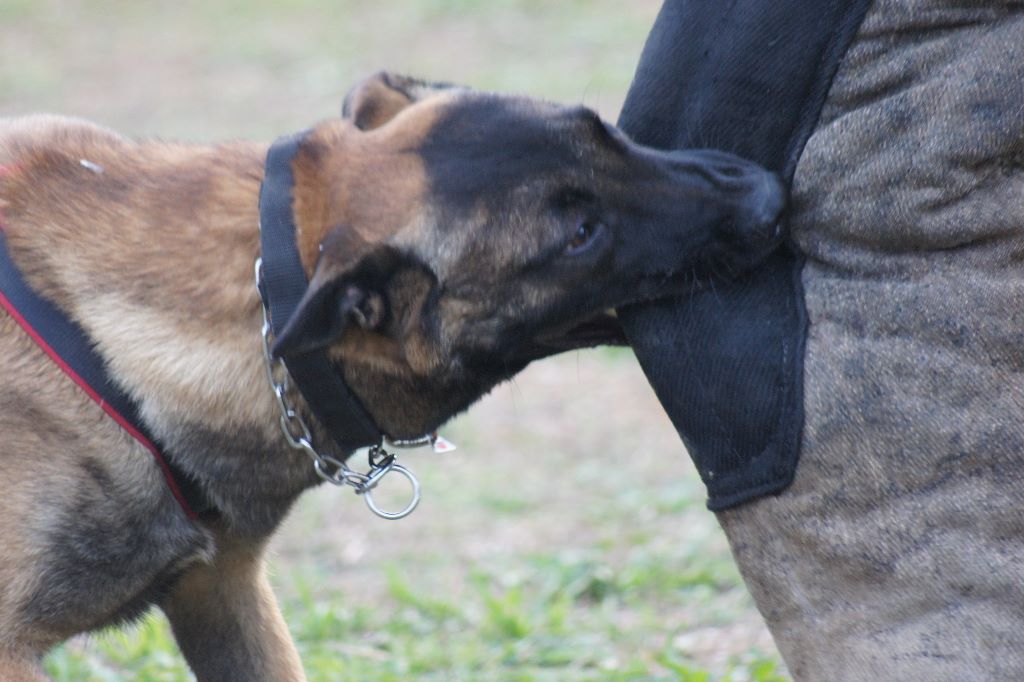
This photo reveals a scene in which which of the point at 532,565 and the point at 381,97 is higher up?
the point at 381,97

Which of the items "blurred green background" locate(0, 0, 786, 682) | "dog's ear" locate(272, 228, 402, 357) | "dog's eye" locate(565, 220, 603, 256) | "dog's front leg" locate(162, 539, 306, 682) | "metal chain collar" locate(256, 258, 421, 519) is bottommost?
"blurred green background" locate(0, 0, 786, 682)

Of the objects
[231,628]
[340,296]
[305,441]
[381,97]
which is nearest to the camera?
[340,296]

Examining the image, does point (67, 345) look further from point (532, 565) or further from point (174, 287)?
point (532, 565)

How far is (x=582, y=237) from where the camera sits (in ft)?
9.66

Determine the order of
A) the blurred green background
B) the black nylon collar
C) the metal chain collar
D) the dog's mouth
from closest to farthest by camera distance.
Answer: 1. the black nylon collar
2. the metal chain collar
3. the dog's mouth
4. the blurred green background

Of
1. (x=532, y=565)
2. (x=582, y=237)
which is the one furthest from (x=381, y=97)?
(x=532, y=565)

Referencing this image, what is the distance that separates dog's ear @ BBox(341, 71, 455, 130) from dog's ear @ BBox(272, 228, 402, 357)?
0.44 metres

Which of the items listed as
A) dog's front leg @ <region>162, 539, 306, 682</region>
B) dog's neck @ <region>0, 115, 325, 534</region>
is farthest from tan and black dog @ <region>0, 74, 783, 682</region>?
dog's front leg @ <region>162, 539, 306, 682</region>

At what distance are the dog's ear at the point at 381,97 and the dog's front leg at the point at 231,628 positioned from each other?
3.71 feet

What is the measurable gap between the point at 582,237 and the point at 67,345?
3.83ft

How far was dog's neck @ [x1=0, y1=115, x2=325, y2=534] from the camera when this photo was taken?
116 inches

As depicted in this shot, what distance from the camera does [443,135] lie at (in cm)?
290

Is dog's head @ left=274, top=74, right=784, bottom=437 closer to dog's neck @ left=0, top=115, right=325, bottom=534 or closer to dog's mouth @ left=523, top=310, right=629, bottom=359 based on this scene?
dog's mouth @ left=523, top=310, right=629, bottom=359

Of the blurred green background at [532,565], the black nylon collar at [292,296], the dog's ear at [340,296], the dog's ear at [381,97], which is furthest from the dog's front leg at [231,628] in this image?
the dog's ear at [381,97]
